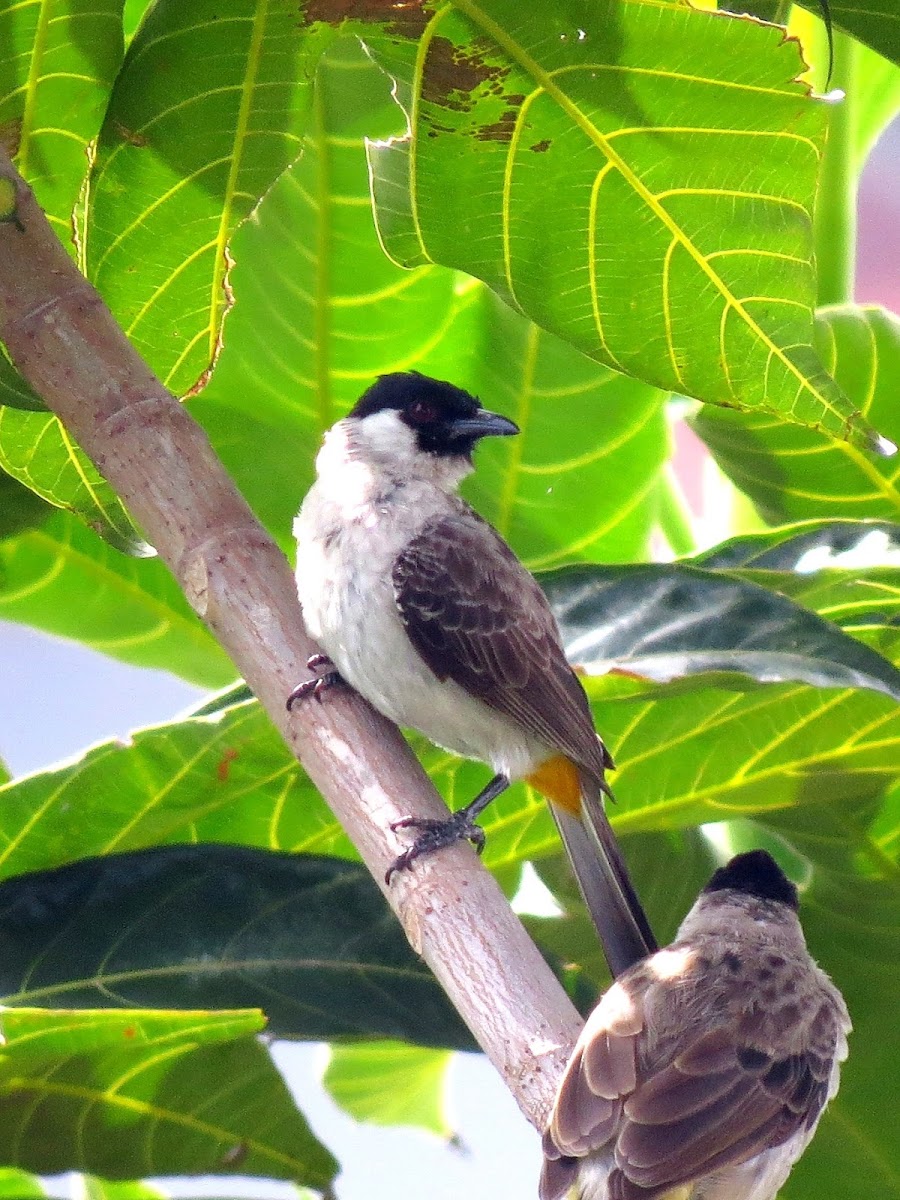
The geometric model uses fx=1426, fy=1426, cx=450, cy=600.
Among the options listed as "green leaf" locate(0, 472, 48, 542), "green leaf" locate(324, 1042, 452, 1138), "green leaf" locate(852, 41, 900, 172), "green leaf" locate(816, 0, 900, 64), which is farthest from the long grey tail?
"green leaf" locate(852, 41, 900, 172)

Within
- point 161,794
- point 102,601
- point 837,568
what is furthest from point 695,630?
point 102,601

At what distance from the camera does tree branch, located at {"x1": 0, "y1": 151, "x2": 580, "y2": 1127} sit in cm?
122

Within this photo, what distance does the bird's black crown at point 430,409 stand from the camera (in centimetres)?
214

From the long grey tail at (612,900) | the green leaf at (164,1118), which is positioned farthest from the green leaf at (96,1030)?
the long grey tail at (612,900)

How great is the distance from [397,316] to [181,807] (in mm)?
850

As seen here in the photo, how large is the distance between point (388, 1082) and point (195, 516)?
1286 mm

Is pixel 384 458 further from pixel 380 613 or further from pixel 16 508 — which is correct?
pixel 16 508

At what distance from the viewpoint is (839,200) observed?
7.04 ft

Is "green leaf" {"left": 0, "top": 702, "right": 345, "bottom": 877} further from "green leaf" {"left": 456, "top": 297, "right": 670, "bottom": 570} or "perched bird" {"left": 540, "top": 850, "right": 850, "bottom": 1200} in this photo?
"green leaf" {"left": 456, "top": 297, "right": 670, "bottom": 570}

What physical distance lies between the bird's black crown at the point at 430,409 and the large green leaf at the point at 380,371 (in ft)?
0.25

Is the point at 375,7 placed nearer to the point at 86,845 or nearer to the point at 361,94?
the point at 361,94

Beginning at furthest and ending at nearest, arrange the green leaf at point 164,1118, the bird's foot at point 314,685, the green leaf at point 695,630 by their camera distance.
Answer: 1. the green leaf at point 164,1118
2. the green leaf at point 695,630
3. the bird's foot at point 314,685

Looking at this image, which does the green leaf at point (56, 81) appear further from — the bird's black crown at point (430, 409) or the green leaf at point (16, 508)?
the bird's black crown at point (430, 409)

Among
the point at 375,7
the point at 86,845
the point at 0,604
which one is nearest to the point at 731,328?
the point at 375,7
